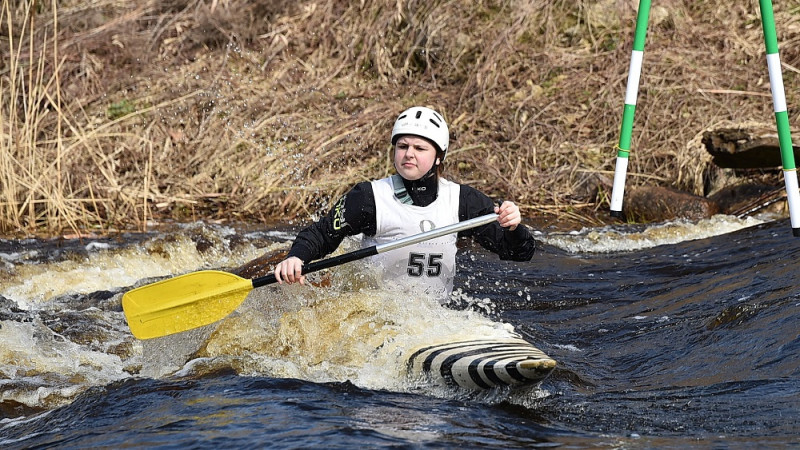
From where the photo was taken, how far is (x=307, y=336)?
4.77 m

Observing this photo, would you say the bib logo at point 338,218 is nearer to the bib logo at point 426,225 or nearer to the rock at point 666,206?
the bib logo at point 426,225

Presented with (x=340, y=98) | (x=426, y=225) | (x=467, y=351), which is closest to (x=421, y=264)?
(x=426, y=225)

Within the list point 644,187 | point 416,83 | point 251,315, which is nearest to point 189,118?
point 416,83

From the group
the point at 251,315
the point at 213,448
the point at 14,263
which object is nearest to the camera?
the point at 213,448

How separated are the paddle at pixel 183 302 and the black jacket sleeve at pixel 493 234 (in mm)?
1106

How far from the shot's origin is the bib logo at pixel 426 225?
15.9 feet

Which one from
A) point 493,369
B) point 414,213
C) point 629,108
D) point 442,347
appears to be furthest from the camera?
point 629,108

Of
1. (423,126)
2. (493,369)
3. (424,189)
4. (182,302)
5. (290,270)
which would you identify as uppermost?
(423,126)

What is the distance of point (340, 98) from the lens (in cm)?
1077

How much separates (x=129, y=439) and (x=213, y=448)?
38 cm

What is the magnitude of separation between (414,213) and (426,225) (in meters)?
0.09

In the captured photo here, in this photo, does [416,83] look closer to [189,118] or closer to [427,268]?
[189,118]

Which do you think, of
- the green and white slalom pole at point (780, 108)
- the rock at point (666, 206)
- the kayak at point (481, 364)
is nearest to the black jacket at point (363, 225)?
the kayak at point (481, 364)

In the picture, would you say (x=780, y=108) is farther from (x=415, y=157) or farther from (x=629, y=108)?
(x=415, y=157)
